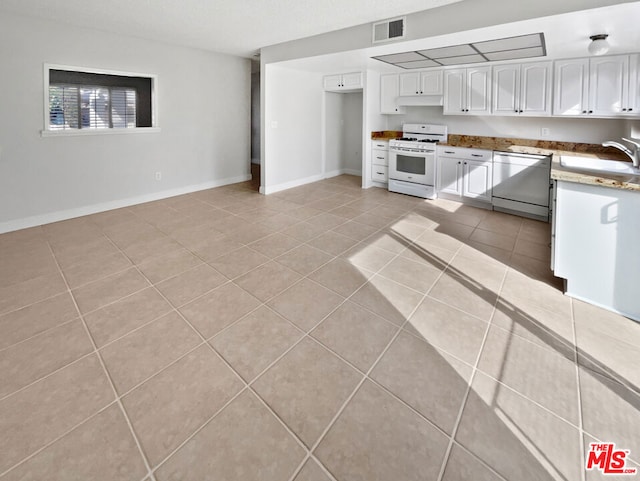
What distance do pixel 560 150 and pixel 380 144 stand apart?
8.65ft

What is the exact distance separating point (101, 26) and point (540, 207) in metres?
6.02

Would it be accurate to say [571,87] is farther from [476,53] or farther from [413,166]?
[413,166]

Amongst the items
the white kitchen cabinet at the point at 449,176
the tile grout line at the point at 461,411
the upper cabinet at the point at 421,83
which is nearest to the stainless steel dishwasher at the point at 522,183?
the white kitchen cabinet at the point at 449,176

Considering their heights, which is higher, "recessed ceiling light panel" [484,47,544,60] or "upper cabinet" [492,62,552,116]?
"recessed ceiling light panel" [484,47,544,60]

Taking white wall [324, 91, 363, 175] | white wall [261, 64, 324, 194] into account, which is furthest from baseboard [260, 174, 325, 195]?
white wall [324, 91, 363, 175]

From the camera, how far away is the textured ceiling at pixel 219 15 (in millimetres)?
3320

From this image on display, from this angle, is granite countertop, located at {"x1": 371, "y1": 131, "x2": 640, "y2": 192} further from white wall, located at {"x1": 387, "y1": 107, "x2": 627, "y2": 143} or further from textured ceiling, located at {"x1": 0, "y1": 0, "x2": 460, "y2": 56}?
textured ceiling, located at {"x1": 0, "y1": 0, "x2": 460, "y2": 56}

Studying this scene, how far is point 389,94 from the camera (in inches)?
232

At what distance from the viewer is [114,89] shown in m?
4.83

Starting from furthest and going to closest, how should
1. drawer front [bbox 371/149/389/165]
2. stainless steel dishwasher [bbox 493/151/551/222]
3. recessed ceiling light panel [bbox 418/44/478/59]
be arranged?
drawer front [bbox 371/149/389/165], stainless steel dishwasher [bbox 493/151/551/222], recessed ceiling light panel [bbox 418/44/478/59]

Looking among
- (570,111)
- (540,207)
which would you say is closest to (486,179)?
(540,207)

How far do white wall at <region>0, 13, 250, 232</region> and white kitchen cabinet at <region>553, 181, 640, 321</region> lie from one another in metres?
5.27

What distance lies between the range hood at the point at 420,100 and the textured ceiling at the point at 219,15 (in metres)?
2.05

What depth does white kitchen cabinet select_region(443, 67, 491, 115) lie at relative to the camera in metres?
4.81
